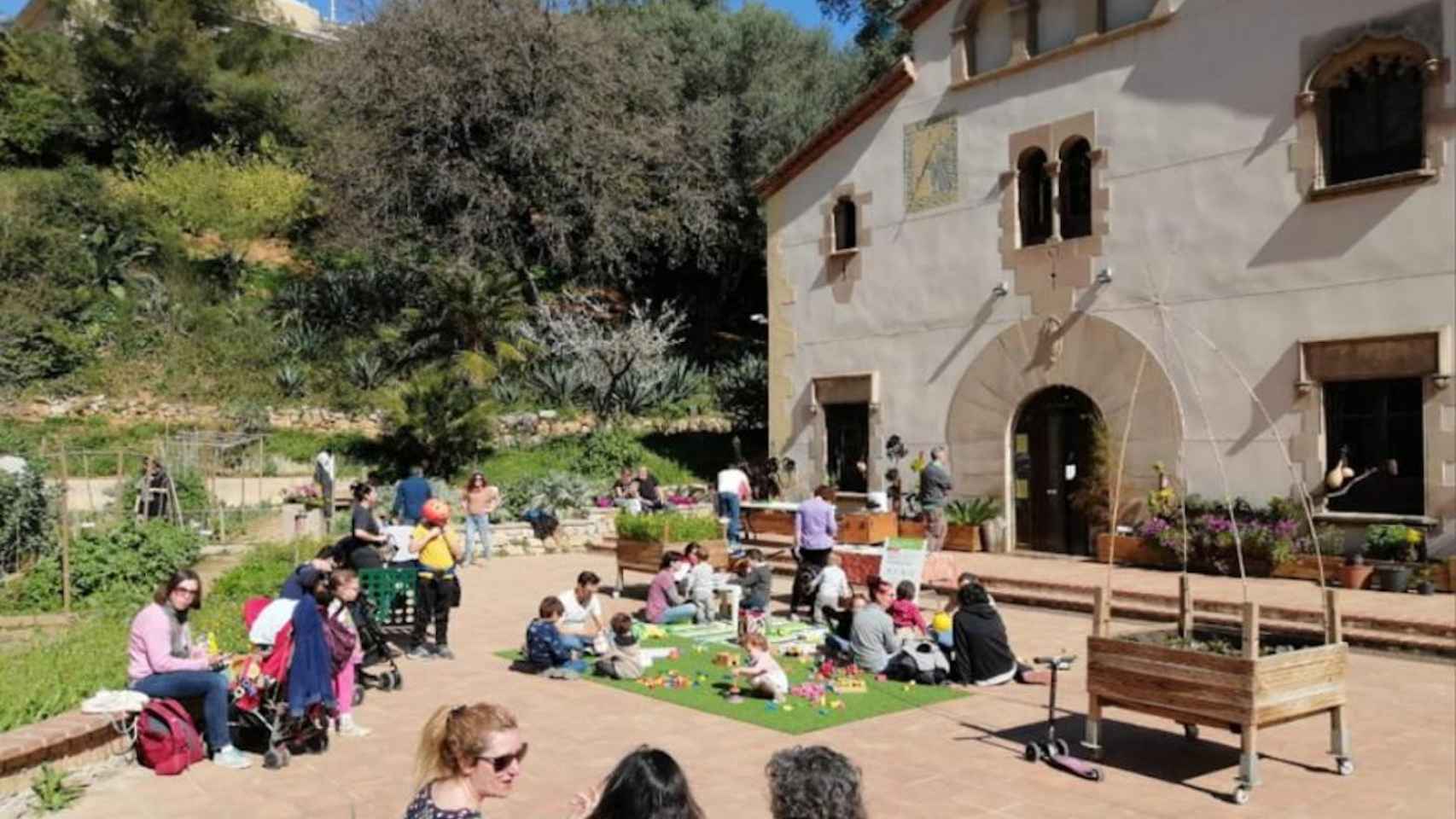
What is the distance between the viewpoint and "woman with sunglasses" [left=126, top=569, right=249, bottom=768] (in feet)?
24.7

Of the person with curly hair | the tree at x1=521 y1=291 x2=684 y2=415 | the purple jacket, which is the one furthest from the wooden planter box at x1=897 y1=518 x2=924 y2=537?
the person with curly hair

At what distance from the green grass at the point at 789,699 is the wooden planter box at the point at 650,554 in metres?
3.75

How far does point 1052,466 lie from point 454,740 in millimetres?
15678

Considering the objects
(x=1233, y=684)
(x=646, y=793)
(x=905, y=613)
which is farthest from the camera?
(x=905, y=613)

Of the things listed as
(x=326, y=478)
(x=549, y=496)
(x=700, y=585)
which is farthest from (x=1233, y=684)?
(x=326, y=478)

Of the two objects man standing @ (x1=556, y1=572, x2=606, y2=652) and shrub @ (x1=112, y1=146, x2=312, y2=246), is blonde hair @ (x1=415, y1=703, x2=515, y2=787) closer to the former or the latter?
man standing @ (x1=556, y1=572, x2=606, y2=652)

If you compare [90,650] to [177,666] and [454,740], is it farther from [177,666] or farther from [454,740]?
[454,740]

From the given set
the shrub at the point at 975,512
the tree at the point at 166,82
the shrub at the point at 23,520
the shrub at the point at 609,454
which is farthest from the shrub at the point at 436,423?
the tree at the point at 166,82

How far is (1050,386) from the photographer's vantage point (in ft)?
59.0

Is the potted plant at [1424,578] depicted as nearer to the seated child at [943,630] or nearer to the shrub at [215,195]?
the seated child at [943,630]

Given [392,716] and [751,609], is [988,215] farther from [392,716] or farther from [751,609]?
[392,716]

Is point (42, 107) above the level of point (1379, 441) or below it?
above

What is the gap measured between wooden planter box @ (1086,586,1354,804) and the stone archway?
8.54 metres

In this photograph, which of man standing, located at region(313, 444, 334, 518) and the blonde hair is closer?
the blonde hair
